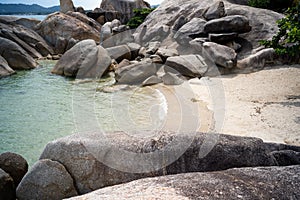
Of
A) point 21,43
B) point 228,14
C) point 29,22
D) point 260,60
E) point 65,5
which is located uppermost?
point 65,5

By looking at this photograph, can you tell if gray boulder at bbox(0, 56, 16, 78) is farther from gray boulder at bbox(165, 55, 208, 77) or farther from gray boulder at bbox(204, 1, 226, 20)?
gray boulder at bbox(204, 1, 226, 20)

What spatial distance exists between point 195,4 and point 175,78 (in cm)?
906

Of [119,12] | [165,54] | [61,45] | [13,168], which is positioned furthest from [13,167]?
[119,12]

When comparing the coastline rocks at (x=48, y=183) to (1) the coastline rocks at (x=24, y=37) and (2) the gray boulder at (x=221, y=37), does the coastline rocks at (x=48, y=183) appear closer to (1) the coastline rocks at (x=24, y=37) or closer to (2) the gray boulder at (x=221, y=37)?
(2) the gray boulder at (x=221, y=37)

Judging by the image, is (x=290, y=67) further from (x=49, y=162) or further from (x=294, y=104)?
(x=49, y=162)

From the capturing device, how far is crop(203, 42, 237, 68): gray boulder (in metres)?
10.5

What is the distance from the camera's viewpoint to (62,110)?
24.4 ft

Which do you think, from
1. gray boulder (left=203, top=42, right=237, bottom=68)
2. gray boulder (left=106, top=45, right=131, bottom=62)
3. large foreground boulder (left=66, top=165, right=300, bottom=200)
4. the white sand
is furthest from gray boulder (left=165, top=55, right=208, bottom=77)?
large foreground boulder (left=66, top=165, right=300, bottom=200)

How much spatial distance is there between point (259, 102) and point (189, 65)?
4021 millimetres

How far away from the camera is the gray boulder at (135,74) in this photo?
33.0 ft

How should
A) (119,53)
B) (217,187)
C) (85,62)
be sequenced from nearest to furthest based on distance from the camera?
(217,187) < (85,62) < (119,53)

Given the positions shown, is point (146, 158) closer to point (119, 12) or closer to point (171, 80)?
point (171, 80)

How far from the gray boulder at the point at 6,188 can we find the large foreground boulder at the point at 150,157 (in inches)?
25.6

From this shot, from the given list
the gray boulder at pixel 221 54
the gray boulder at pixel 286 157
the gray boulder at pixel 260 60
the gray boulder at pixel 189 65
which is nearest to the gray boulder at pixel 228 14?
the gray boulder at pixel 260 60
